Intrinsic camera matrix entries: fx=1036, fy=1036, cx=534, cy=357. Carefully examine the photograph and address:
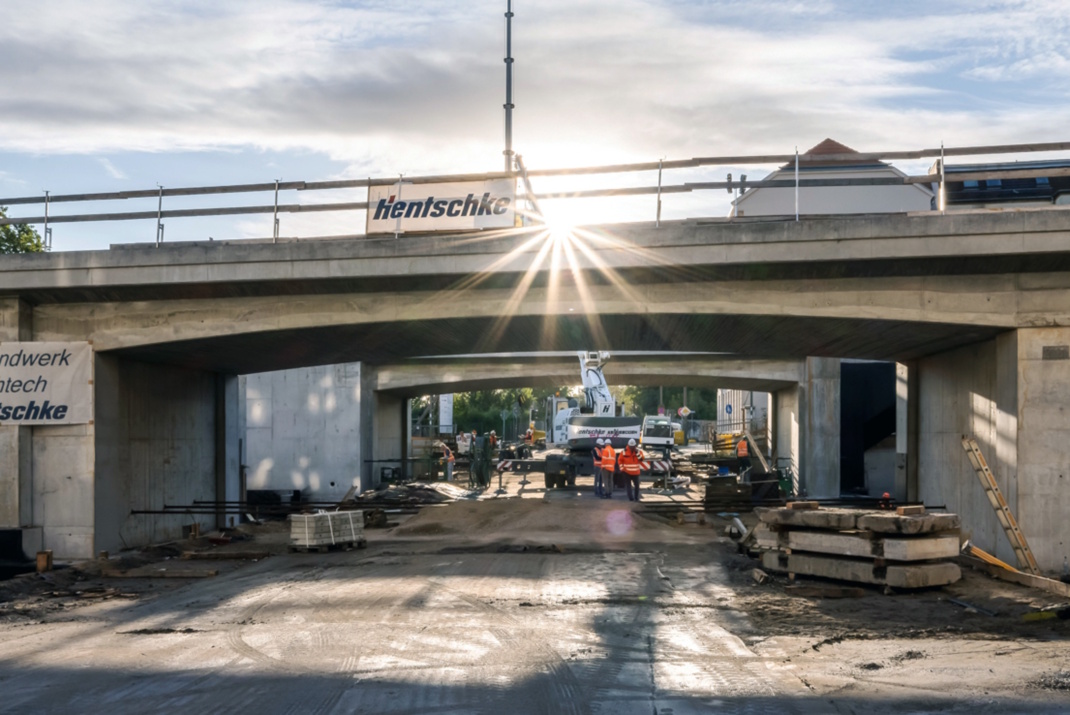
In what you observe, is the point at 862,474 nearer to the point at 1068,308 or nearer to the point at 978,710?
the point at 1068,308

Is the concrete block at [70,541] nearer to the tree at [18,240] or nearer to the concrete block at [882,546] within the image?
the concrete block at [882,546]

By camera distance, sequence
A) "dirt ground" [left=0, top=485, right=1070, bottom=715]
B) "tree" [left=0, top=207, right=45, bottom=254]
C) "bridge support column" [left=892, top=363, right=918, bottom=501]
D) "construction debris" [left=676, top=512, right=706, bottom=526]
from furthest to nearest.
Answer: "tree" [left=0, top=207, right=45, bottom=254], "construction debris" [left=676, top=512, right=706, bottom=526], "bridge support column" [left=892, top=363, right=918, bottom=501], "dirt ground" [left=0, top=485, right=1070, bottom=715]

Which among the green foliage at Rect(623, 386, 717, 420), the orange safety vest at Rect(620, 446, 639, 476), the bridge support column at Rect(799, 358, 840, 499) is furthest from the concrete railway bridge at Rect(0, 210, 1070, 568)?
the green foliage at Rect(623, 386, 717, 420)

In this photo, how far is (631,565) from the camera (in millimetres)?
16781

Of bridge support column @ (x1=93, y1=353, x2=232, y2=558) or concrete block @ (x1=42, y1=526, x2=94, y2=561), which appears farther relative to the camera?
bridge support column @ (x1=93, y1=353, x2=232, y2=558)

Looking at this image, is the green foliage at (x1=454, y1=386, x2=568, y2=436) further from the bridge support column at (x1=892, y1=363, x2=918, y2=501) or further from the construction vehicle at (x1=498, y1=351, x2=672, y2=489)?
the bridge support column at (x1=892, y1=363, x2=918, y2=501)

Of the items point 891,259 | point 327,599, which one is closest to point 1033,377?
point 891,259

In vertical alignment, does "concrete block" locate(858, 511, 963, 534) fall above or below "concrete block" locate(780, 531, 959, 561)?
above

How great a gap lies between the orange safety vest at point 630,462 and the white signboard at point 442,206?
12.3 m

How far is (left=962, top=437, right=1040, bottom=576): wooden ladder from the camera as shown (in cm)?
1469

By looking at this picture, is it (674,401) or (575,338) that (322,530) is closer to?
(575,338)

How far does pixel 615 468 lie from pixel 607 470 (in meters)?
1.20

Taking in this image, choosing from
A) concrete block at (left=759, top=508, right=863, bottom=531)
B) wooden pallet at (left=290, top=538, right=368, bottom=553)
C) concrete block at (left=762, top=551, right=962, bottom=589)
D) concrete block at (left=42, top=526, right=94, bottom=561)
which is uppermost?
concrete block at (left=759, top=508, right=863, bottom=531)

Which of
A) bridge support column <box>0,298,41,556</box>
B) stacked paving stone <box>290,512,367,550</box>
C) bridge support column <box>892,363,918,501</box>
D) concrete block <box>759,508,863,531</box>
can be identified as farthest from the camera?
bridge support column <box>892,363,918,501</box>
